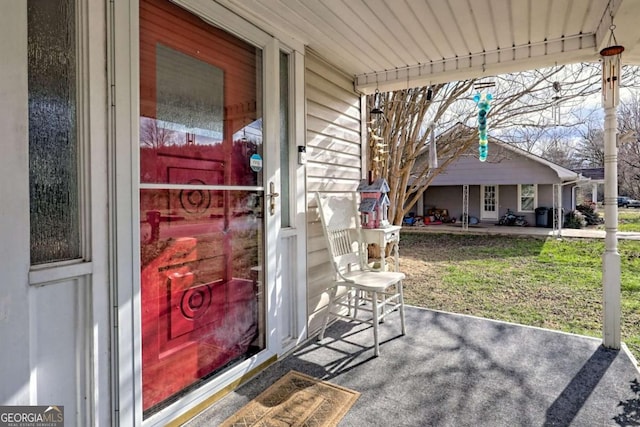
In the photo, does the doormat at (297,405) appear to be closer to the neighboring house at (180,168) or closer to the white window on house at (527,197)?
the neighboring house at (180,168)

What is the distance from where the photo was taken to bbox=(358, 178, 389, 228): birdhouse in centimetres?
325

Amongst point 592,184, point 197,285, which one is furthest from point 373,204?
point 592,184

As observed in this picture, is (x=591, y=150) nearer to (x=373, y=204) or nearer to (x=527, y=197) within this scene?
(x=527, y=197)

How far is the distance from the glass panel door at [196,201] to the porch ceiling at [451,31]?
1.46ft

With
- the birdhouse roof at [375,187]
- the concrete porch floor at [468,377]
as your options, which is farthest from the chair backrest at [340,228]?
the concrete porch floor at [468,377]

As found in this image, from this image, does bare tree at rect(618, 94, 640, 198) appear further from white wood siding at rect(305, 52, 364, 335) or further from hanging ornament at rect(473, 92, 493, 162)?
white wood siding at rect(305, 52, 364, 335)

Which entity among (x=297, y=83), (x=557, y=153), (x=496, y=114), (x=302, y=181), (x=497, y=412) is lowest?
(x=497, y=412)

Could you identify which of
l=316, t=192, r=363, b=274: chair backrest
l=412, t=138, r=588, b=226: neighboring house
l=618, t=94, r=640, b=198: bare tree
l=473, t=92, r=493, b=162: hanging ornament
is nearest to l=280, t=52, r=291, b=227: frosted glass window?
l=316, t=192, r=363, b=274: chair backrest

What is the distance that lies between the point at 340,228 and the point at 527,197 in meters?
12.0

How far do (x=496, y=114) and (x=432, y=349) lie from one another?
535 cm

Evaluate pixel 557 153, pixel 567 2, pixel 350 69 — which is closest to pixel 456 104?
pixel 350 69

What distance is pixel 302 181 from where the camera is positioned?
112 inches

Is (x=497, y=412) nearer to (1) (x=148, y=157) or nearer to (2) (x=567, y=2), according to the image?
(1) (x=148, y=157)

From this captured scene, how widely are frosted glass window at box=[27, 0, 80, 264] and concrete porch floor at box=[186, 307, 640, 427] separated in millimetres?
1202
